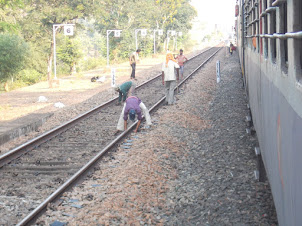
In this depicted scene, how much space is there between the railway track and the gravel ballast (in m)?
0.31

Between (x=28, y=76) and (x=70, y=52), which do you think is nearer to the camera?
(x=28, y=76)

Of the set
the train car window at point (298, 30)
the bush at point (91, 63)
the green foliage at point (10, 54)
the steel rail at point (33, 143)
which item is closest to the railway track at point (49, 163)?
the steel rail at point (33, 143)

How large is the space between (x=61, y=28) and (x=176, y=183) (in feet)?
97.4

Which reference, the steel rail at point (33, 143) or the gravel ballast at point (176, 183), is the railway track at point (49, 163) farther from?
the gravel ballast at point (176, 183)

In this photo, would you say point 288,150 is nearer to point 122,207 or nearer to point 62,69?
point 122,207

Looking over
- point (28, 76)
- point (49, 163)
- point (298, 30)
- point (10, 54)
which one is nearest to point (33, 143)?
point (49, 163)

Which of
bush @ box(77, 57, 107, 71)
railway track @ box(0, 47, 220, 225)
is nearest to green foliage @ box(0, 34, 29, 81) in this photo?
railway track @ box(0, 47, 220, 225)

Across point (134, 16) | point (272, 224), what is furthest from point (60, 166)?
point (134, 16)

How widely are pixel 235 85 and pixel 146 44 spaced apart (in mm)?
36477

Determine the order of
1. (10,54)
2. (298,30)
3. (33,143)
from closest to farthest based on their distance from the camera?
(298,30), (33,143), (10,54)

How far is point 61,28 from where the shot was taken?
1369 inches

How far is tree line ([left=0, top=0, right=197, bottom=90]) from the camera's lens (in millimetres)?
23688

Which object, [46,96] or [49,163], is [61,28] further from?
[49,163]

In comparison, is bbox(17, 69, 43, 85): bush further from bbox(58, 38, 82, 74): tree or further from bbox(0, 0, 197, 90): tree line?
bbox(58, 38, 82, 74): tree
